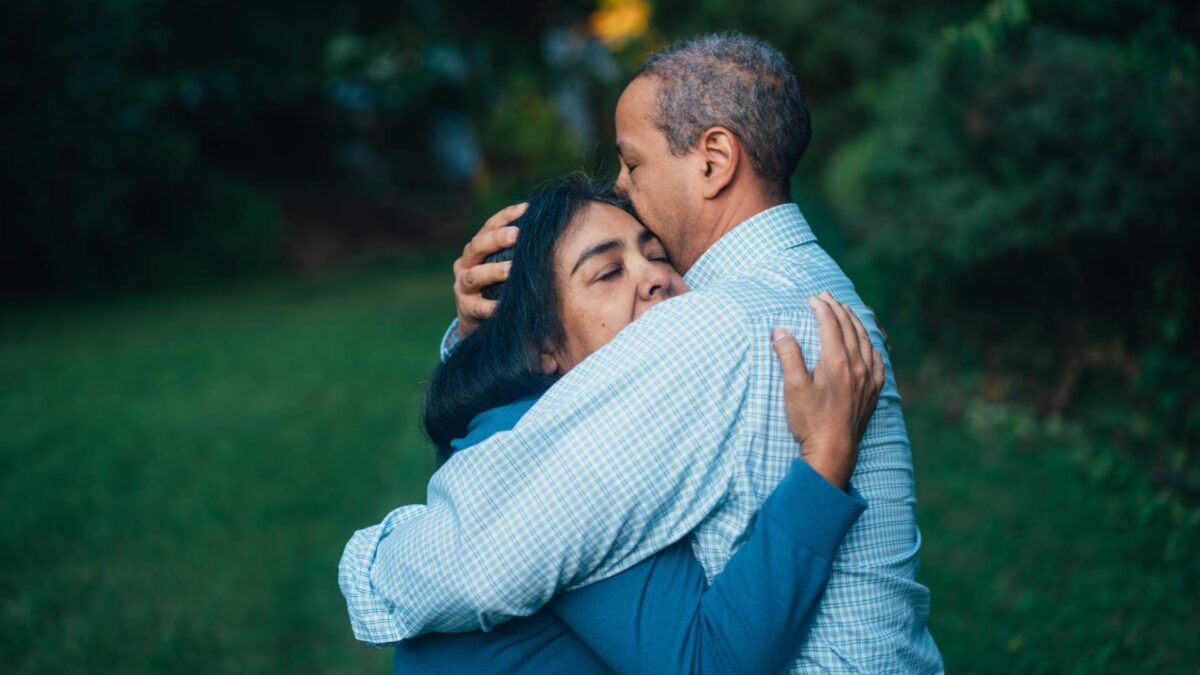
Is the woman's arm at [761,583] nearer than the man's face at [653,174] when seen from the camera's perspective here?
Yes

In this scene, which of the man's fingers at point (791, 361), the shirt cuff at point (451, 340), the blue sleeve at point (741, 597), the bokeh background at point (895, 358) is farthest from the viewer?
the bokeh background at point (895, 358)

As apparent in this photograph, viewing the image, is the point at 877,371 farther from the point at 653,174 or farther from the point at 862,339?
the point at 653,174

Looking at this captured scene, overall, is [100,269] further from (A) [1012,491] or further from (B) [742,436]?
(B) [742,436]

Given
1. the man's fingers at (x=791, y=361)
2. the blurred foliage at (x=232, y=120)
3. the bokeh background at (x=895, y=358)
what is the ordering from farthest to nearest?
the blurred foliage at (x=232, y=120), the bokeh background at (x=895, y=358), the man's fingers at (x=791, y=361)

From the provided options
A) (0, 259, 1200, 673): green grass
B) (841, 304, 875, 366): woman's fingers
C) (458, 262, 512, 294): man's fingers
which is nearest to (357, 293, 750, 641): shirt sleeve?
(841, 304, 875, 366): woman's fingers

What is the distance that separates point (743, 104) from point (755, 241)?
0.40 meters

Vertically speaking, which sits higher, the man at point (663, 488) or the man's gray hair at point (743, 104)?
the man's gray hair at point (743, 104)

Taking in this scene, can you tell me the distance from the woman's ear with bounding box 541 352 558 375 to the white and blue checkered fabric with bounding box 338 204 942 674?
0.38 meters

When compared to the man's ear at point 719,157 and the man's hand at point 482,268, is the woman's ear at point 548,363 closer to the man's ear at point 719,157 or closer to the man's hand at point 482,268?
the man's hand at point 482,268

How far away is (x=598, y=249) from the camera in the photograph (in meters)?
2.35

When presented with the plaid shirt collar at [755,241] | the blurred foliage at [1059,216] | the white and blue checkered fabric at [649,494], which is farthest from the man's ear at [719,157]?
the blurred foliage at [1059,216]

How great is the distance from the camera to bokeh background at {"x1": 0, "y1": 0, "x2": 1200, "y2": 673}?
4906mm

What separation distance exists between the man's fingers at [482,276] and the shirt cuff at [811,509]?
35.7 inches

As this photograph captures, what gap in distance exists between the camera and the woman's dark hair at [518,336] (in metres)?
2.33
